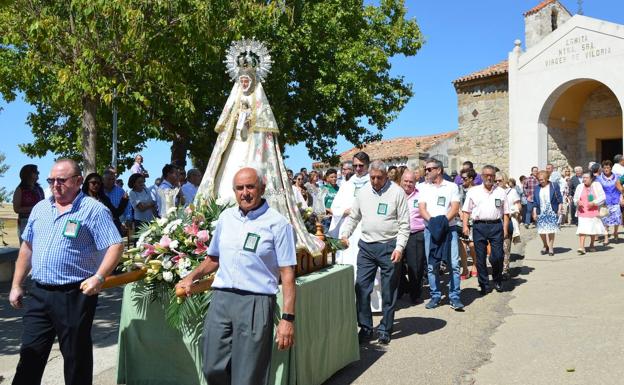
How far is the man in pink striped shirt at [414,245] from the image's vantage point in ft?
26.7

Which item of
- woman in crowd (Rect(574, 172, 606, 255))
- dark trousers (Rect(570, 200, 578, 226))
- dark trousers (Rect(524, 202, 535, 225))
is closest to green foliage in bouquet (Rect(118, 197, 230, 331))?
woman in crowd (Rect(574, 172, 606, 255))

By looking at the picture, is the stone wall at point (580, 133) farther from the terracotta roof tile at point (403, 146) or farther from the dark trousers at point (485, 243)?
the dark trousers at point (485, 243)

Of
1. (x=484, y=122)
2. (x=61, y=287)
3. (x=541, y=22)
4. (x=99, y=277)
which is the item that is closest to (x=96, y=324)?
(x=61, y=287)

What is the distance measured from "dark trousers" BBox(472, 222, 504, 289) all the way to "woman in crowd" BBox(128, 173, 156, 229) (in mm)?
5864

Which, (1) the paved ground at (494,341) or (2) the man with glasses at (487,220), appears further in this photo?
(2) the man with glasses at (487,220)

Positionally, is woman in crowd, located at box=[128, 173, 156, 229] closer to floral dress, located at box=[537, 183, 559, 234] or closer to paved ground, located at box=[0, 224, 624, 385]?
paved ground, located at box=[0, 224, 624, 385]

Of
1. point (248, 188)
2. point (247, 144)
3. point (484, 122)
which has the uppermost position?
point (484, 122)

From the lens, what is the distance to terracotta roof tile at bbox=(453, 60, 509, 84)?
25.5m

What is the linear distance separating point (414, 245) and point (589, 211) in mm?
6281

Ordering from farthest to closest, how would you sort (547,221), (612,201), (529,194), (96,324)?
(529,194)
(612,201)
(547,221)
(96,324)

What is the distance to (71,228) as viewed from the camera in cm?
413

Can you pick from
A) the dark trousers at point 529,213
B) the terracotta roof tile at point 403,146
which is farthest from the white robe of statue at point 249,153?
the terracotta roof tile at point 403,146

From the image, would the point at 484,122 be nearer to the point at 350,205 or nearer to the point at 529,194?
the point at 529,194

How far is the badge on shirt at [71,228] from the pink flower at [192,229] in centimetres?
99
